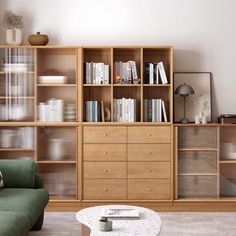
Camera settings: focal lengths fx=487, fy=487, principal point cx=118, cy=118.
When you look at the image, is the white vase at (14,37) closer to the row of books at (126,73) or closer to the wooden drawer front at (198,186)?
the row of books at (126,73)

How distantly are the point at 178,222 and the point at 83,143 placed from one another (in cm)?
131

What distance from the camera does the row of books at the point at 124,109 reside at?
17.4 ft

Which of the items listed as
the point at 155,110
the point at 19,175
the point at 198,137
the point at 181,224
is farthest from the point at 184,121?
the point at 19,175

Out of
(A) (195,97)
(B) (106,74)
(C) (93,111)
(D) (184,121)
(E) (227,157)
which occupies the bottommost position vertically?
(E) (227,157)

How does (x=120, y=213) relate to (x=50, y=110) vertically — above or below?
below

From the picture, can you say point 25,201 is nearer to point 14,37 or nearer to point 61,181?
point 61,181

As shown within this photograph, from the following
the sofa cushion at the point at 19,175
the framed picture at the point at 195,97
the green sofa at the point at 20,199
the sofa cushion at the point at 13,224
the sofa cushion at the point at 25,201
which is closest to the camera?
the sofa cushion at the point at 13,224

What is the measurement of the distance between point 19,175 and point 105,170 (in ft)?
3.83

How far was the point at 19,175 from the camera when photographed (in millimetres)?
4340

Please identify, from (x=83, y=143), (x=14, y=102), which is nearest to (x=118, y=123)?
(x=83, y=143)

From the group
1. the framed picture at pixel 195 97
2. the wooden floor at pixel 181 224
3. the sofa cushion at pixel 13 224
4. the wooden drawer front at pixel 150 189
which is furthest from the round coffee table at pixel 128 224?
the framed picture at pixel 195 97

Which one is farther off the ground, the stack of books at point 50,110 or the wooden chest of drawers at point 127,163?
the stack of books at point 50,110

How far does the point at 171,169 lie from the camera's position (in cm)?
523

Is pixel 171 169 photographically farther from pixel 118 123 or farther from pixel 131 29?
pixel 131 29
